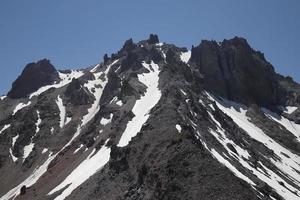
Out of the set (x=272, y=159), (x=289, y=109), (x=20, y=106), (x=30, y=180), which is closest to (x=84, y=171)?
(x=30, y=180)

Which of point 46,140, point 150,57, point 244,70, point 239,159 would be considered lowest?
point 239,159

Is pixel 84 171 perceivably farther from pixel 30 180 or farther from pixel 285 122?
pixel 285 122

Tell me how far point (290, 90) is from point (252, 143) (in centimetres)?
8542

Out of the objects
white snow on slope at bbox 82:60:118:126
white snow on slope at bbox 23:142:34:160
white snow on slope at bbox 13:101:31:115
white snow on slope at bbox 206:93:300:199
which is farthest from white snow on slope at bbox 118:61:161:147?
white snow on slope at bbox 13:101:31:115

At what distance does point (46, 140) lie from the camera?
429ft

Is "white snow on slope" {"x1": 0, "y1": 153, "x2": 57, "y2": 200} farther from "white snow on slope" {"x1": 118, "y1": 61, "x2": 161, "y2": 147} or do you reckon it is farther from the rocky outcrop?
the rocky outcrop

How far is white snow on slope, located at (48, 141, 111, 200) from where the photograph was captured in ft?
257

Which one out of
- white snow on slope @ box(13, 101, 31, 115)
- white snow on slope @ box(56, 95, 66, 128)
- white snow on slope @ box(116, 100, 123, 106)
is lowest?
white snow on slope @ box(116, 100, 123, 106)

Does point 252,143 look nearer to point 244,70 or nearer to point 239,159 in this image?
point 239,159

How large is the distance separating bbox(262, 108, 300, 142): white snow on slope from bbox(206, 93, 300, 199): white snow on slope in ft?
39.4

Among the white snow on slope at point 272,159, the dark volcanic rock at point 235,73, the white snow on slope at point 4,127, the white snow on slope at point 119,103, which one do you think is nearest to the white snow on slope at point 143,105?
the white snow on slope at point 119,103

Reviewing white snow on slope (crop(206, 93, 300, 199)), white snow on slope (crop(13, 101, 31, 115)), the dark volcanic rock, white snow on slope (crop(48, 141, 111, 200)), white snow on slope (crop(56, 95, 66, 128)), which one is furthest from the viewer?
white snow on slope (crop(13, 101, 31, 115))

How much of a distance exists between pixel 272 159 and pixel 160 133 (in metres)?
45.4

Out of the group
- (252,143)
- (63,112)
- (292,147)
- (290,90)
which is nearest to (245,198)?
(252,143)
